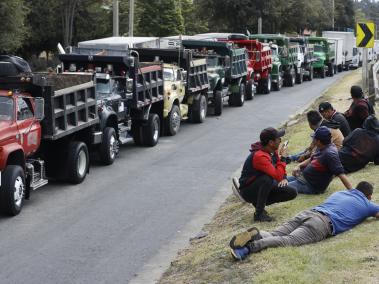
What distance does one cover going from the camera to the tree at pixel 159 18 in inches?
2315

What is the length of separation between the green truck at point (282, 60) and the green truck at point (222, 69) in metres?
7.08

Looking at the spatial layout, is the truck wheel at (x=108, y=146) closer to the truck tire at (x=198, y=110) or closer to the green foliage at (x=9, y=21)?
the truck tire at (x=198, y=110)

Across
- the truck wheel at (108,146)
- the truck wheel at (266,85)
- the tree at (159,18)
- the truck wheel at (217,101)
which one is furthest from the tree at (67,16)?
the truck wheel at (108,146)

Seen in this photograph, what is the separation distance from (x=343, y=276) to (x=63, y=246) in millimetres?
4327

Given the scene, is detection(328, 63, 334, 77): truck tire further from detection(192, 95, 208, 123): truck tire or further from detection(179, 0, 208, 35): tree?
detection(192, 95, 208, 123): truck tire

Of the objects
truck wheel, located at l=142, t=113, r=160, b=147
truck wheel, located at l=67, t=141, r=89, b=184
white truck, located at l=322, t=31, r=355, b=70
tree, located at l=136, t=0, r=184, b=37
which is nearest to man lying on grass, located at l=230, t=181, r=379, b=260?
truck wheel, located at l=67, t=141, r=89, b=184

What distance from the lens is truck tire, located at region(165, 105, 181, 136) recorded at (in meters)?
20.7

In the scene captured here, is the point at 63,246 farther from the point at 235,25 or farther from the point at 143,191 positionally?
the point at 235,25

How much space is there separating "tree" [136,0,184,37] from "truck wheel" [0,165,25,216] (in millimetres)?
47861

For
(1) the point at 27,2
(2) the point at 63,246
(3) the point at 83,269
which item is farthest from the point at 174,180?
(1) the point at 27,2

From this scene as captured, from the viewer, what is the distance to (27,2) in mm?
45875

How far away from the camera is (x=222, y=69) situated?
27.2 metres

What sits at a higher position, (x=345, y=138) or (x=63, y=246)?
(x=345, y=138)

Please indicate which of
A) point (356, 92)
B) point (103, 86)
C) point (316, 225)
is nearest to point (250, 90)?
point (103, 86)
